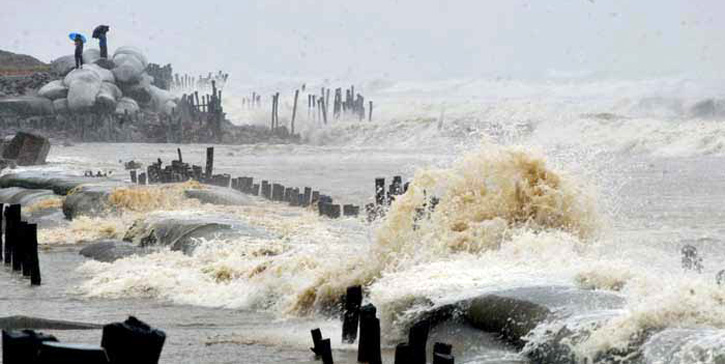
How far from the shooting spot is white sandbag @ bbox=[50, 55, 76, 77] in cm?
7344

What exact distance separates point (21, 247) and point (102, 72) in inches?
2175

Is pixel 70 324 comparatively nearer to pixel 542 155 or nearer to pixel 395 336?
pixel 395 336

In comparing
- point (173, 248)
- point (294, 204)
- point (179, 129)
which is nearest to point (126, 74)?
point (179, 129)


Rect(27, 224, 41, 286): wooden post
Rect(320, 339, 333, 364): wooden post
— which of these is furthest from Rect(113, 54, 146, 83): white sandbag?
Rect(320, 339, 333, 364): wooden post

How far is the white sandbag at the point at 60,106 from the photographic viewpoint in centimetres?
6975

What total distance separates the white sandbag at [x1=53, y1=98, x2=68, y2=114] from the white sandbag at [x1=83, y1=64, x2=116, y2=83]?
220 centimetres

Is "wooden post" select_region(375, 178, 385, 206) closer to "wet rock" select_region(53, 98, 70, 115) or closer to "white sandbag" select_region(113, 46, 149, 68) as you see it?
"wet rock" select_region(53, 98, 70, 115)

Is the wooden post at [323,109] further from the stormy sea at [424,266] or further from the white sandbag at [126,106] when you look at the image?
the stormy sea at [424,266]

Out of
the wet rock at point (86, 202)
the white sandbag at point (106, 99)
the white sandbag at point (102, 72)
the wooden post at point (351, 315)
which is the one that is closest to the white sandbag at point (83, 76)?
the white sandbag at point (102, 72)

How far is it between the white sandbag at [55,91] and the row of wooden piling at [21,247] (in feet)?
173

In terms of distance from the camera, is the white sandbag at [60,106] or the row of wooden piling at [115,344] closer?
the row of wooden piling at [115,344]

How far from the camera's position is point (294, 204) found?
2845cm

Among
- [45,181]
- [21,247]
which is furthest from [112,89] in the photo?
[21,247]

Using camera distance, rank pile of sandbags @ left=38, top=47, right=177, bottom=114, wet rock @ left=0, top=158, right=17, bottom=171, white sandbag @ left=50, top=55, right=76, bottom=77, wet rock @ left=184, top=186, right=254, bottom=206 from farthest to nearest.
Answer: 1. white sandbag @ left=50, top=55, right=76, bottom=77
2. pile of sandbags @ left=38, top=47, right=177, bottom=114
3. wet rock @ left=0, top=158, right=17, bottom=171
4. wet rock @ left=184, top=186, right=254, bottom=206
